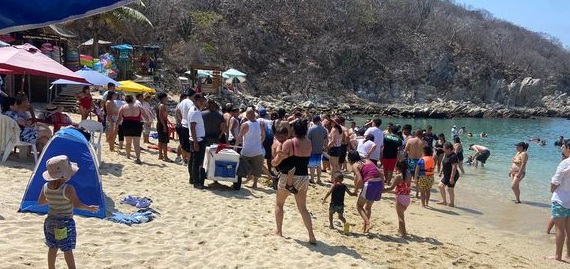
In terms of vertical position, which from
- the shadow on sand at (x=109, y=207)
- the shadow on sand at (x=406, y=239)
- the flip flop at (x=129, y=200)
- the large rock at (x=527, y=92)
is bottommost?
the shadow on sand at (x=406, y=239)

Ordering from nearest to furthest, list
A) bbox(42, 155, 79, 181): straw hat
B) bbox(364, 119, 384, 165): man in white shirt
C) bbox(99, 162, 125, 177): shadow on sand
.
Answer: bbox(42, 155, 79, 181): straw hat → bbox(99, 162, 125, 177): shadow on sand → bbox(364, 119, 384, 165): man in white shirt

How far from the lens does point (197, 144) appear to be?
8.43m

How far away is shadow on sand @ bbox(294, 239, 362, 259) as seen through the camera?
20.6 feet

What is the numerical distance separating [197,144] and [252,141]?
3.11 ft

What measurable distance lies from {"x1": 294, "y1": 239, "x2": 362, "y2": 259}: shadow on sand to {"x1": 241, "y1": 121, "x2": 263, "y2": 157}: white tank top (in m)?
2.63

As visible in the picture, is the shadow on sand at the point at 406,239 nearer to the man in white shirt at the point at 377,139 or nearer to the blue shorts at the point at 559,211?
the blue shorts at the point at 559,211

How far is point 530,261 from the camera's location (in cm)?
752

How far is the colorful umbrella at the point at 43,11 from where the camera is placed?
154cm

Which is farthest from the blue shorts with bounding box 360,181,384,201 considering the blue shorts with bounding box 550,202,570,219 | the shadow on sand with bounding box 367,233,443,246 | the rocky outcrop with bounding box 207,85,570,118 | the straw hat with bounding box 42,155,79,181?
the rocky outcrop with bounding box 207,85,570,118

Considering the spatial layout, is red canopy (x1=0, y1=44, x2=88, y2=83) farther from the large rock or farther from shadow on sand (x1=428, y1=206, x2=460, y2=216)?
the large rock

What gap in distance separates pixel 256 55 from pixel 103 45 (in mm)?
19299

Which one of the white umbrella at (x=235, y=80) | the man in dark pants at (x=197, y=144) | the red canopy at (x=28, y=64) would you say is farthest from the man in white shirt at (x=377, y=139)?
the white umbrella at (x=235, y=80)

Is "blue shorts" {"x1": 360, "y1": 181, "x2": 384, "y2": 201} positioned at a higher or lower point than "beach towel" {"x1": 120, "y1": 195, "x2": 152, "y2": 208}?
higher

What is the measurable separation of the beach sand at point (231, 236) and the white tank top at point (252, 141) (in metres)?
0.72
